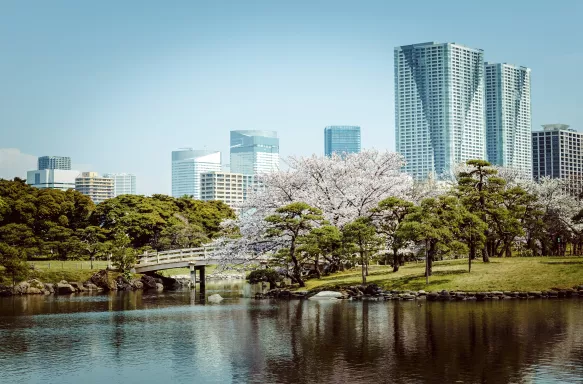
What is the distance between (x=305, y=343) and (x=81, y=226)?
187 feet

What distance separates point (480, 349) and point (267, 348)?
323 inches

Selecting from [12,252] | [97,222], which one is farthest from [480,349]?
[97,222]

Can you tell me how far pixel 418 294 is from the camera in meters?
44.1

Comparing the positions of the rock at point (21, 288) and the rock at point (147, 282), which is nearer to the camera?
the rock at point (21, 288)

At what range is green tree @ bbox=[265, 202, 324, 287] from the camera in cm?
4997

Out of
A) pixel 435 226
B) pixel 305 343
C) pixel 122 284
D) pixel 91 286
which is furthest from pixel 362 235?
pixel 91 286

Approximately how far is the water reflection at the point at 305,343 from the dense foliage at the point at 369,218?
6.37m

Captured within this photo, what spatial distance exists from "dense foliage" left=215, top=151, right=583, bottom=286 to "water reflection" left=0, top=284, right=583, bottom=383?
6370 millimetres

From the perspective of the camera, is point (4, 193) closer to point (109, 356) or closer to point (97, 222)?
point (97, 222)

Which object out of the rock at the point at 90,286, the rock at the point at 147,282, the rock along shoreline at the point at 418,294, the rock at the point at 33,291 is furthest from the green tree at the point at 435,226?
the rock at the point at 33,291

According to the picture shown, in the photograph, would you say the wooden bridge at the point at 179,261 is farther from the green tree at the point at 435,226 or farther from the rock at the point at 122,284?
the green tree at the point at 435,226

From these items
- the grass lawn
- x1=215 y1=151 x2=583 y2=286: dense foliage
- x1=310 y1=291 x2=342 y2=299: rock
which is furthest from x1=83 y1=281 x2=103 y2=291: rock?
x1=310 y1=291 x2=342 y2=299: rock

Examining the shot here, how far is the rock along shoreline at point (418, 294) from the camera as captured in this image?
42250mm

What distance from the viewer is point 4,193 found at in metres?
77.9
